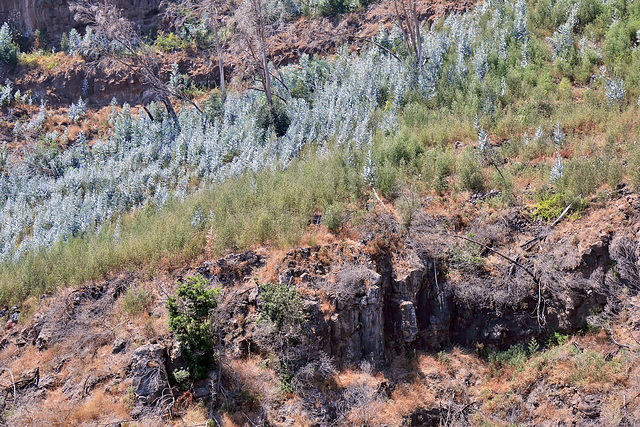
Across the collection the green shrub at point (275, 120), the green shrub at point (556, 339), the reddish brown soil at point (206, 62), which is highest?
the reddish brown soil at point (206, 62)

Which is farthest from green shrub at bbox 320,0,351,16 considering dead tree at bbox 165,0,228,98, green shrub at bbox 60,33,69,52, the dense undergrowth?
green shrub at bbox 60,33,69,52

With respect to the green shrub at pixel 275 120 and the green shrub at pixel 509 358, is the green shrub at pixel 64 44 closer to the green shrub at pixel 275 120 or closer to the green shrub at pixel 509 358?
the green shrub at pixel 275 120

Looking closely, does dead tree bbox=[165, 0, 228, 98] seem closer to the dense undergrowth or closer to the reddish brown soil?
the reddish brown soil

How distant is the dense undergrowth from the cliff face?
30.3 ft

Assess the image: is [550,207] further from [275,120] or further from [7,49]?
[7,49]

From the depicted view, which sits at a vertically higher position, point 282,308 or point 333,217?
point 333,217

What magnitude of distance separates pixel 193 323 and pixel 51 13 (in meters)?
24.6

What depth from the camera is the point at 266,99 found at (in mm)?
19859

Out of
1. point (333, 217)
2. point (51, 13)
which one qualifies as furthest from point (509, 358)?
point (51, 13)

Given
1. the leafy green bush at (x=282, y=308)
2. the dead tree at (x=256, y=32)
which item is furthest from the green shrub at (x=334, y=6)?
the leafy green bush at (x=282, y=308)

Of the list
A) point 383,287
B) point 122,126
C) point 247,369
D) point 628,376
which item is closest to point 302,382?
point 247,369

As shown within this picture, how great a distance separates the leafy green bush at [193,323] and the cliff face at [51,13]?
21251mm

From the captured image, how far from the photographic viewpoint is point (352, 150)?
1548 centimetres

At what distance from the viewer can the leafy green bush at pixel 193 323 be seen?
10.9 m
